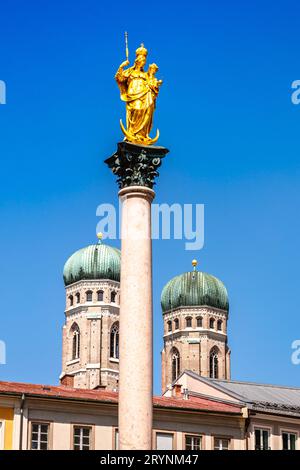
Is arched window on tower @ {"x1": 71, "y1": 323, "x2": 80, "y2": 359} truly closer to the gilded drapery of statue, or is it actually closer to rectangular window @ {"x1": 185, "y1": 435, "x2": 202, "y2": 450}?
rectangular window @ {"x1": 185, "y1": 435, "x2": 202, "y2": 450}

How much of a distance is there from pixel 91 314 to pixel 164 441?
365 feet

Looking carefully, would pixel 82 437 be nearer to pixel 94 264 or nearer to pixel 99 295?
pixel 99 295

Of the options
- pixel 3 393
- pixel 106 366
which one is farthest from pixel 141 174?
pixel 106 366

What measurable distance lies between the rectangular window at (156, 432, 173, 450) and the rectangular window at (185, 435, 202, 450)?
0.95 meters

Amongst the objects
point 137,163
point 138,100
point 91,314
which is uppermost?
point 91,314

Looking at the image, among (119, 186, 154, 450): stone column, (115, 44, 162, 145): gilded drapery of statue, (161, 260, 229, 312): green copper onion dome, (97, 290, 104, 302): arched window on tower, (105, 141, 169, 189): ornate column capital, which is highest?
(161, 260, 229, 312): green copper onion dome

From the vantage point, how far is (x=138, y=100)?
31312mm

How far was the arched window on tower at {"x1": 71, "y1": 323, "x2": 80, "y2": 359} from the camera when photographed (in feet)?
533

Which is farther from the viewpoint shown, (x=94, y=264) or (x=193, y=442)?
(x=94, y=264)

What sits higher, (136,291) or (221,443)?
(221,443)

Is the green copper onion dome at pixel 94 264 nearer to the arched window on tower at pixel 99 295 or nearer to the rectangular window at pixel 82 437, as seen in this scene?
the arched window on tower at pixel 99 295

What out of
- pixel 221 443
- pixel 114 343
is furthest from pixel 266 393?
pixel 114 343

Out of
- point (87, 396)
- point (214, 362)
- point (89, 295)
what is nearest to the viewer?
point (87, 396)

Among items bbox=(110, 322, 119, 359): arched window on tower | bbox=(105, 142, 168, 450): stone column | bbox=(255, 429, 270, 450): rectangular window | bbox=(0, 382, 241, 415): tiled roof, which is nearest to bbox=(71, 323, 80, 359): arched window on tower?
bbox=(110, 322, 119, 359): arched window on tower
